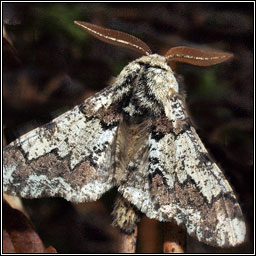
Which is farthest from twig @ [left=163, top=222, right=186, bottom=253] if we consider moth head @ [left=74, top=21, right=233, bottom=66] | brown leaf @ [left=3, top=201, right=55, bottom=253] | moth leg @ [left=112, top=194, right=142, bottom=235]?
moth head @ [left=74, top=21, right=233, bottom=66]

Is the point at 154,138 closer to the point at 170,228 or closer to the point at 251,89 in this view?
the point at 170,228

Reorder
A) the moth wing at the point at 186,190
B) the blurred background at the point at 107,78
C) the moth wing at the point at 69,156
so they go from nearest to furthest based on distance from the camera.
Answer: the moth wing at the point at 186,190 < the moth wing at the point at 69,156 < the blurred background at the point at 107,78

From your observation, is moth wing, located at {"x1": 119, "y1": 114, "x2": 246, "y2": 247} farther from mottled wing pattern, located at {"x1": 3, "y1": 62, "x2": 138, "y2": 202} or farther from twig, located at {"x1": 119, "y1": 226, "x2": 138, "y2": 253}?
twig, located at {"x1": 119, "y1": 226, "x2": 138, "y2": 253}

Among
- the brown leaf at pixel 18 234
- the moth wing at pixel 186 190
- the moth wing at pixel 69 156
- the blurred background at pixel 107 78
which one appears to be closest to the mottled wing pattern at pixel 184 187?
the moth wing at pixel 186 190

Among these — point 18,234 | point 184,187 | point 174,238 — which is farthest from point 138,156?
point 18,234

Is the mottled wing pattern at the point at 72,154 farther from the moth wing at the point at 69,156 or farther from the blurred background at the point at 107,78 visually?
the blurred background at the point at 107,78

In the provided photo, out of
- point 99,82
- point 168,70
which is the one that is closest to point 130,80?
point 168,70

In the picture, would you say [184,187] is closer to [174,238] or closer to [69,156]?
[174,238]
